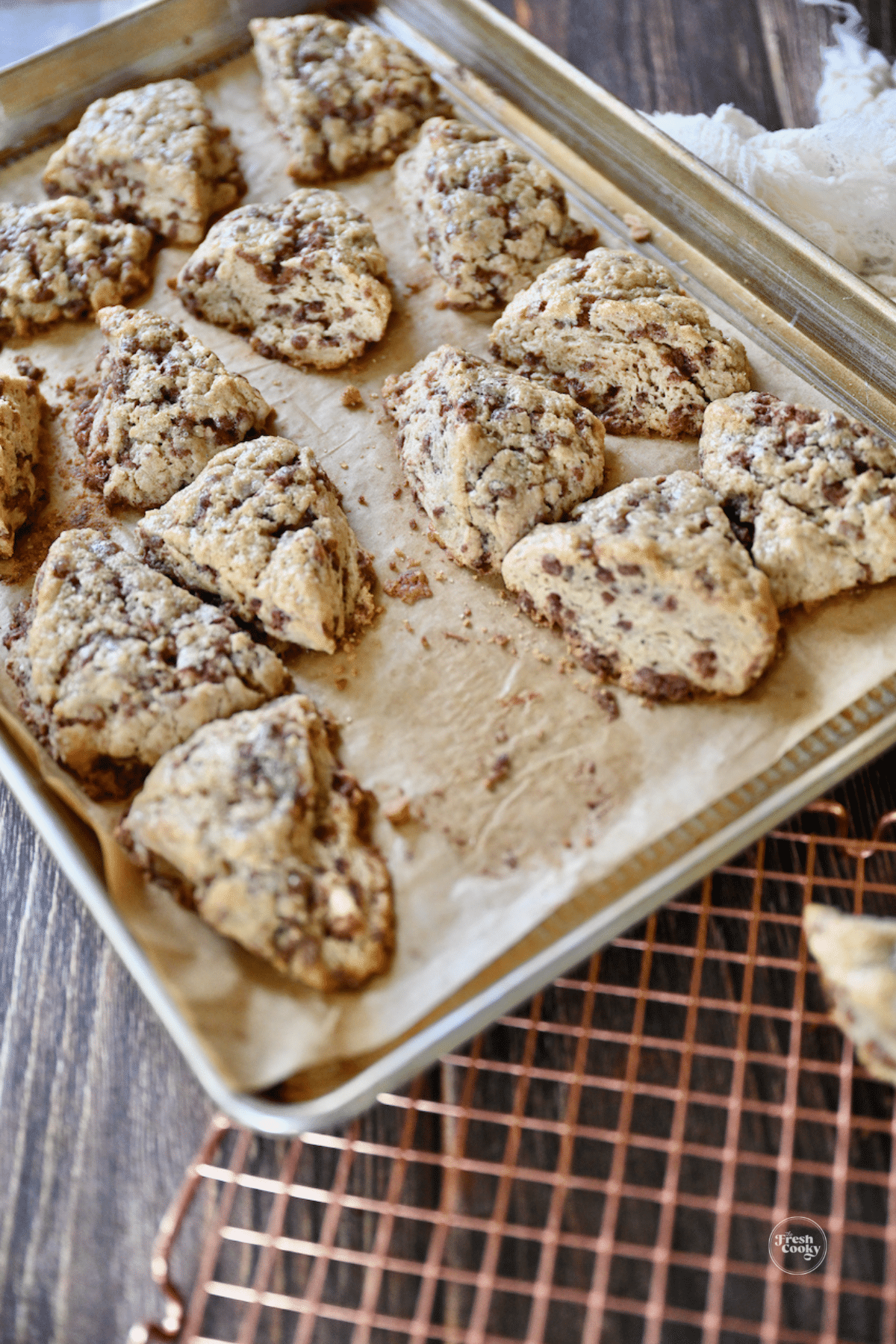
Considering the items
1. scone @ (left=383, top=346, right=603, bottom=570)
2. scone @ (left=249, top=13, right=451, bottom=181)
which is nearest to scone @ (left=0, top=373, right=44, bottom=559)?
scone @ (left=383, top=346, right=603, bottom=570)

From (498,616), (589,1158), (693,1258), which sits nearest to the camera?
(693,1258)

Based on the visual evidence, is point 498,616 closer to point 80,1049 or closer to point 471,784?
point 471,784

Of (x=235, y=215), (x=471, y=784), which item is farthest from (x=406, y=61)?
(x=471, y=784)

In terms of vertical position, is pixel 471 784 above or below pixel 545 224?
below

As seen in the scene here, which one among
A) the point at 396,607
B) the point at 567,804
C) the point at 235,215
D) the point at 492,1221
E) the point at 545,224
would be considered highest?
the point at 235,215
